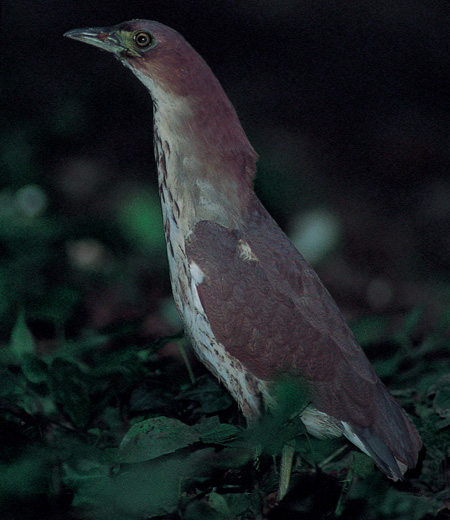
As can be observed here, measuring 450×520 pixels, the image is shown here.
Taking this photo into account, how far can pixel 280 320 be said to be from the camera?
1.78 m

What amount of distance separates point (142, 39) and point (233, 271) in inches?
23.8

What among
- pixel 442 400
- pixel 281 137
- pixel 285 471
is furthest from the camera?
pixel 281 137

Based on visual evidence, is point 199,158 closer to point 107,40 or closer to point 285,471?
point 107,40

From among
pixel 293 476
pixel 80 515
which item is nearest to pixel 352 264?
pixel 293 476

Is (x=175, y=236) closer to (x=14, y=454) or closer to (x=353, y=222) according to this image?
(x=14, y=454)

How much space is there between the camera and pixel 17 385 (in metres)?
1.89

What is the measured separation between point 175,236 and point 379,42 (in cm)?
171

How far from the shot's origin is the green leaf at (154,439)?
1.69 metres

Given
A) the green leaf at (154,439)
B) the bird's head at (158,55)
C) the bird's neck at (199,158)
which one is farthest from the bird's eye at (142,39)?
the green leaf at (154,439)

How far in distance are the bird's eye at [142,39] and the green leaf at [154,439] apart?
909mm

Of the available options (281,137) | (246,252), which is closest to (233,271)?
(246,252)

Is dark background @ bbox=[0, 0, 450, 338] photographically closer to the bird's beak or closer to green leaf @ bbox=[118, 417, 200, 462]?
the bird's beak

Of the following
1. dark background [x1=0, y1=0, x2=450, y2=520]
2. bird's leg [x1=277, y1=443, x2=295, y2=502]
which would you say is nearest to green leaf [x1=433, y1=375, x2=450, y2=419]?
dark background [x1=0, y1=0, x2=450, y2=520]

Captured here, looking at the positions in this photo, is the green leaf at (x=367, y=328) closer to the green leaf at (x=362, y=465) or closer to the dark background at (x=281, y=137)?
the dark background at (x=281, y=137)
